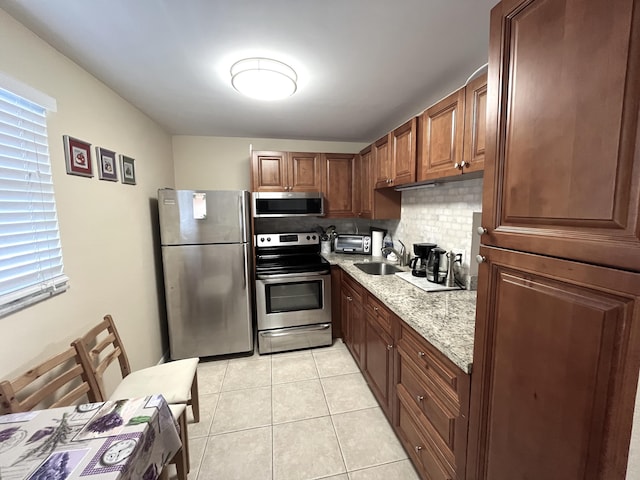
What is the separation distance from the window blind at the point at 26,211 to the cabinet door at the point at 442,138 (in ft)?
6.99

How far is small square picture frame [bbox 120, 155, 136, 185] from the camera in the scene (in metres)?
1.96

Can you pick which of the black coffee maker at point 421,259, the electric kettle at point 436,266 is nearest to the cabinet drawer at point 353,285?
the black coffee maker at point 421,259

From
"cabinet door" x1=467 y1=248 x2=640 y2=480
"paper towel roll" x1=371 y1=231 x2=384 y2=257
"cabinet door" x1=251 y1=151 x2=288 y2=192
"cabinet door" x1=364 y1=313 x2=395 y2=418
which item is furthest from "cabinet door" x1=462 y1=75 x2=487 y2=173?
"cabinet door" x1=251 y1=151 x2=288 y2=192

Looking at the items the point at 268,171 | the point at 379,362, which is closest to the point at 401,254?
the point at 379,362

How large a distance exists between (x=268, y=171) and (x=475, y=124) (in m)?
2.04

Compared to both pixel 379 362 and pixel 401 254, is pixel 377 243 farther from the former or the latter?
pixel 379 362

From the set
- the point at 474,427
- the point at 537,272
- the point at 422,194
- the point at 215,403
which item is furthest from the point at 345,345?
the point at 537,272

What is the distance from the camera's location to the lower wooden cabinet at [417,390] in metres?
1.09

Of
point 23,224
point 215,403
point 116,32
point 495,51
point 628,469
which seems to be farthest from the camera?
point 215,403

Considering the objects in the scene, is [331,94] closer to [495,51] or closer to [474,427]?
[495,51]

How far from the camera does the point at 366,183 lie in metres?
2.87

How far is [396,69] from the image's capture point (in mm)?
1628

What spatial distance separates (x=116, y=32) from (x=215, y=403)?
2413mm

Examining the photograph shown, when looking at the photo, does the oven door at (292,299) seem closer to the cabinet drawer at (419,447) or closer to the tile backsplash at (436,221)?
the tile backsplash at (436,221)
